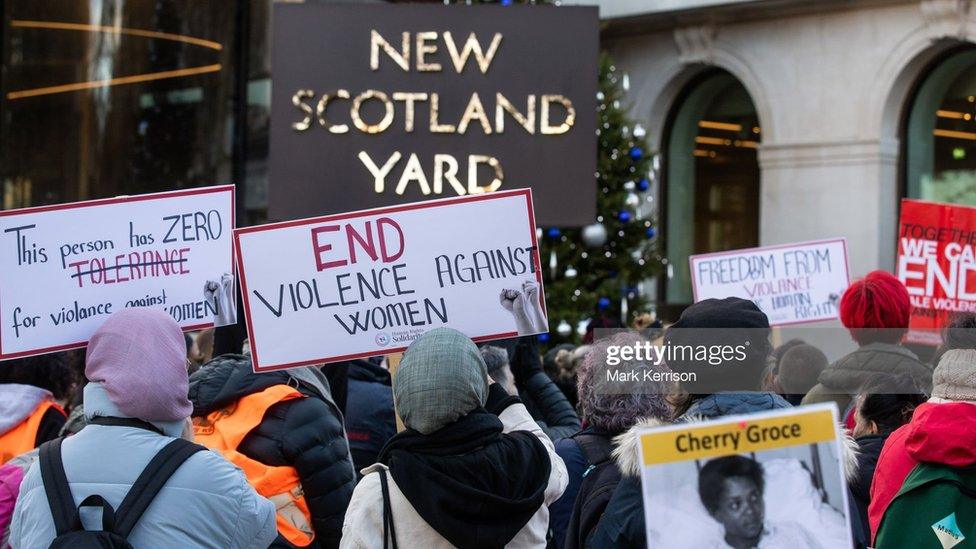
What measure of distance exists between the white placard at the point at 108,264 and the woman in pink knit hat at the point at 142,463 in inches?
47.3

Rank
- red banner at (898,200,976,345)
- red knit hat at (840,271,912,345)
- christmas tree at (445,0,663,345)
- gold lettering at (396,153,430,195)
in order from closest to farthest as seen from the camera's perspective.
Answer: red knit hat at (840,271,912,345) → red banner at (898,200,976,345) → gold lettering at (396,153,430,195) → christmas tree at (445,0,663,345)

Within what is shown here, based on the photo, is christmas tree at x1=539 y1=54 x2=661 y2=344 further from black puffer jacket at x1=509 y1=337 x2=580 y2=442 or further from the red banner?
black puffer jacket at x1=509 y1=337 x2=580 y2=442

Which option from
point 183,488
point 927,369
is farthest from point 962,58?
point 183,488

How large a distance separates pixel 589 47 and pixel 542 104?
1.63ft

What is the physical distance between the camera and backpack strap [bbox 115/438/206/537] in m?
3.22

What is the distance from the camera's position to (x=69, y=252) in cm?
470

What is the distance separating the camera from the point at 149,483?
10.7ft

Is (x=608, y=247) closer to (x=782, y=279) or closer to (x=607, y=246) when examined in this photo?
(x=607, y=246)

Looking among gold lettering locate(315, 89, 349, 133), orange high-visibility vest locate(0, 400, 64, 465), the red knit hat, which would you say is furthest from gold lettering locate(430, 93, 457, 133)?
orange high-visibility vest locate(0, 400, 64, 465)

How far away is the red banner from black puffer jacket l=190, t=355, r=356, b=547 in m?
4.05

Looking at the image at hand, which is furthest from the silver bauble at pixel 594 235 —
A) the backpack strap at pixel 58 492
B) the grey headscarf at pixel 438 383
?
the backpack strap at pixel 58 492

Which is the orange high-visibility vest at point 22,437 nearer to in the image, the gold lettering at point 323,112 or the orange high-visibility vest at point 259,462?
the orange high-visibility vest at point 259,462

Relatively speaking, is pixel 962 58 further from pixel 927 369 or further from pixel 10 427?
pixel 10 427

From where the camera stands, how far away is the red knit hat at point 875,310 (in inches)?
207
